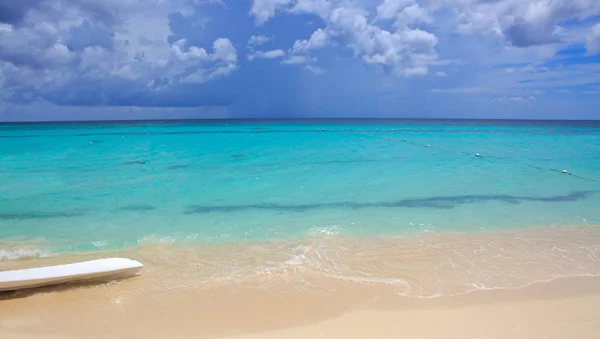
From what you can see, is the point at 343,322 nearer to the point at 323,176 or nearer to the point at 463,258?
Answer: the point at 463,258

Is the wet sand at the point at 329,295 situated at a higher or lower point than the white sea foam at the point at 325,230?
lower

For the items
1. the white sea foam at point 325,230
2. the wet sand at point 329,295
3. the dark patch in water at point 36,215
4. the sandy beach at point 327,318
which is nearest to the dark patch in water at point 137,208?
the dark patch in water at point 36,215

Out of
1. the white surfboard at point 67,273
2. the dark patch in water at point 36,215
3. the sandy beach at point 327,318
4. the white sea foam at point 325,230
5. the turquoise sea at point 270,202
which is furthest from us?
the dark patch in water at point 36,215

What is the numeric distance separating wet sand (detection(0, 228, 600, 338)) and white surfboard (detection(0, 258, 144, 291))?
13cm

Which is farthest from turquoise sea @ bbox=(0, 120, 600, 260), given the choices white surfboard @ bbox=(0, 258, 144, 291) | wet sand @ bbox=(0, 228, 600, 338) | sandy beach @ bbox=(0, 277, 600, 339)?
sandy beach @ bbox=(0, 277, 600, 339)

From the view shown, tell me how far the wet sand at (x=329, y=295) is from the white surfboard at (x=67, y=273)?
13 cm

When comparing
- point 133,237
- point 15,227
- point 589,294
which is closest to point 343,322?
point 589,294

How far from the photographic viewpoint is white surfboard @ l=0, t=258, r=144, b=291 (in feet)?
16.2

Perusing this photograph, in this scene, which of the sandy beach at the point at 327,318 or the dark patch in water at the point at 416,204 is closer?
the sandy beach at the point at 327,318

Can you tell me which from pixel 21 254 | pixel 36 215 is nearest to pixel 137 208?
pixel 36 215

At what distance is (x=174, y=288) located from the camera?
5.27 metres

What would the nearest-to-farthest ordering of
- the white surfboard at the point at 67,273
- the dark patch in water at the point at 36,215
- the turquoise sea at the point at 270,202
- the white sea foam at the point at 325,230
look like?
the white surfboard at the point at 67,273, the white sea foam at the point at 325,230, the turquoise sea at the point at 270,202, the dark patch in water at the point at 36,215

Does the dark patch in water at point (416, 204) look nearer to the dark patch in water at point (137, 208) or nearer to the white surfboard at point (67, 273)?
the dark patch in water at point (137, 208)

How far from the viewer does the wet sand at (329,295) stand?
4.27 metres
